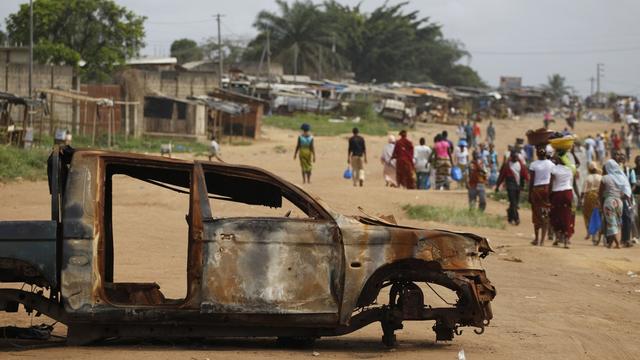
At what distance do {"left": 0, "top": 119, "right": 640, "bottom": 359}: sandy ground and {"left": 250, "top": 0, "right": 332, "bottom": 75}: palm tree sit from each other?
61226 mm

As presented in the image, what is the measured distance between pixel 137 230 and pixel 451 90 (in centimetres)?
7389

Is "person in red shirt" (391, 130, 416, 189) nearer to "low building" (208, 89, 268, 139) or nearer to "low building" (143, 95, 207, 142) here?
"low building" (143, 95, 207, 142)

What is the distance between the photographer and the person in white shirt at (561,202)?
17516 millimetres

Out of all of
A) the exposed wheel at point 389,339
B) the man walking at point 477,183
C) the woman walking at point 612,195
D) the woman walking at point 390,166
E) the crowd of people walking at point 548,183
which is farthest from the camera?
the woman walking at point 390,166

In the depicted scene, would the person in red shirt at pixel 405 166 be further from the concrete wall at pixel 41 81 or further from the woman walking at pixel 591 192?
the concrete wall at pixel 41 81

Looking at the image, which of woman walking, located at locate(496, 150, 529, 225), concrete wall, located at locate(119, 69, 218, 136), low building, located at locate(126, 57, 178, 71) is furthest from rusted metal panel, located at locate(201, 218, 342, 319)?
low building, located at locate(126, 57, 178, 71)

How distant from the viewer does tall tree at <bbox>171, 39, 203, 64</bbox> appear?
95688 mm

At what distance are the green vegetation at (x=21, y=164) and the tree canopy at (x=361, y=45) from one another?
56850 millimetres

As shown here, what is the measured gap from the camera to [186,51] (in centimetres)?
9631

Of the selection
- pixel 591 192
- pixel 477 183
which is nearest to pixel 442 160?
pixel 477 183

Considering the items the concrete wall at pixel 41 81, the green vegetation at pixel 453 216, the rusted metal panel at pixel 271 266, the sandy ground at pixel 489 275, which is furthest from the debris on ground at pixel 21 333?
the concrete wall at pixel 41 81

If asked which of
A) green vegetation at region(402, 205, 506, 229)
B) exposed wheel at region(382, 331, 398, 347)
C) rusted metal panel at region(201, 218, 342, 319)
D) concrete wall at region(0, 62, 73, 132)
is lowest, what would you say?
green vegetation at region(402, 205, 506, 229)

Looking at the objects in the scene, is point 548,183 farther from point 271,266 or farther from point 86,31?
point 86,31

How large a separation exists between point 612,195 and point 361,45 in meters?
80.7
